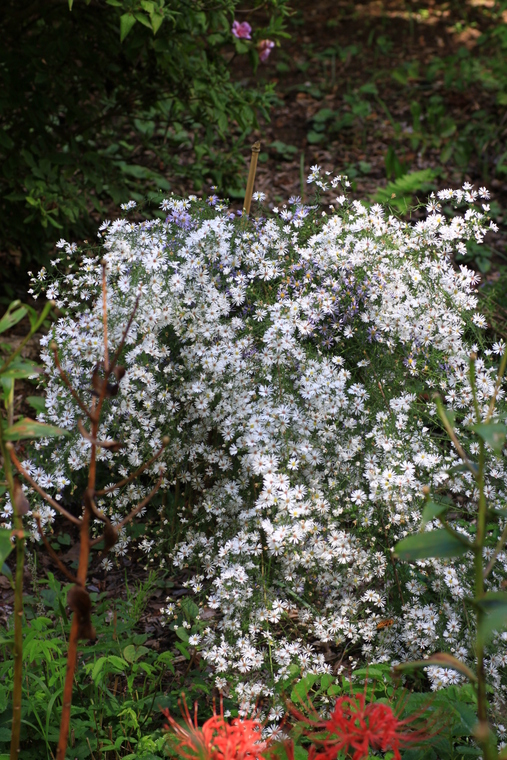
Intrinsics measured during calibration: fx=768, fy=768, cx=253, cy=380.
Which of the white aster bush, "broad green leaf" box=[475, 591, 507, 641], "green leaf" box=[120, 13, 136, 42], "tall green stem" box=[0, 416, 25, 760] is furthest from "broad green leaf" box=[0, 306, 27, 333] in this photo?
"green leaf" box=[120, 13, 136, 42]

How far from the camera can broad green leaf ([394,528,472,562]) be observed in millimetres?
995

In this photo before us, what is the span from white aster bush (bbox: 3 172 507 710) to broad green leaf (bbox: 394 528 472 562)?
923 mm

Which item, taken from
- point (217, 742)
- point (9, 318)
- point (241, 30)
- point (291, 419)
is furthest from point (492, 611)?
point (241, 30)

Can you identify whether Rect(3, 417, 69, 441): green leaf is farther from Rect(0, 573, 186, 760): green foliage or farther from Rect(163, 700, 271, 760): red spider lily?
Rect(0, 573, 186, 760): green foliage

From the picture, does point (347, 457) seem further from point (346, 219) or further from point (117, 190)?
point (117, 190)

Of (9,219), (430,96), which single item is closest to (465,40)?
(430,96)

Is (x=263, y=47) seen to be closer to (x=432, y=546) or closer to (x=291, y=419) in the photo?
(x=291, y=419)

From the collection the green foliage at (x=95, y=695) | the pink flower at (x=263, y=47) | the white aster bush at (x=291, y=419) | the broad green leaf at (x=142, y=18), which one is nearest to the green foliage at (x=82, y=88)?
the pink flower at (x=263, y=47)

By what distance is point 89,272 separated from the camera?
2.58m

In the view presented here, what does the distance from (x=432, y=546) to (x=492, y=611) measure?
0.12 metres

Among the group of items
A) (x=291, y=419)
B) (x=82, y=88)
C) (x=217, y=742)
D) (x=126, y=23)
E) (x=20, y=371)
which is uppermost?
(x=82, y=88)

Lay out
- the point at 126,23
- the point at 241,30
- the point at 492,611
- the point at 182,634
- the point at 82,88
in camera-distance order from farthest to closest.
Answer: the point at 82,88
the point at 241,30
the point at 126,23
the point at 182,634
the point at 492,611

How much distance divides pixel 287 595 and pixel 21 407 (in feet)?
5.86

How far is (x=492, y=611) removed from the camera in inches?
36.1
